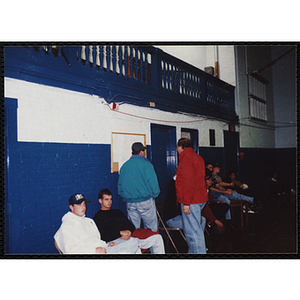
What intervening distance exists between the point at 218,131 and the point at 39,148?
16.0 feet

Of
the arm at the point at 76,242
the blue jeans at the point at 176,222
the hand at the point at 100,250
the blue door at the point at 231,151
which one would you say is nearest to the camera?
the arm at the point at 76,242

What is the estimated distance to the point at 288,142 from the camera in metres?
4.89

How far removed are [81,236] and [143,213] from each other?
113 cm

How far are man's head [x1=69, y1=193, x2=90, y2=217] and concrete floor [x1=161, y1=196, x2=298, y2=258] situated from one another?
5.52ft

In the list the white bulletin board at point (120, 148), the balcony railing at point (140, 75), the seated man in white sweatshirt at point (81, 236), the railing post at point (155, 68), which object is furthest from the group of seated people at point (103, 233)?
the railing post at point (155, 68)

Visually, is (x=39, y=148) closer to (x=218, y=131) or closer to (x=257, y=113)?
(x=218, y=131)

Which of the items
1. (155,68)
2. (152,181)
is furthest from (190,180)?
(155,68)

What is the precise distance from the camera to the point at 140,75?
4.72m

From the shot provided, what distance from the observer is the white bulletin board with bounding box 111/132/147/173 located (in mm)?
3987

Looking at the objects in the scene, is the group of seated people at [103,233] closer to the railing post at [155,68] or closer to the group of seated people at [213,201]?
the group of seated people at [213,201]

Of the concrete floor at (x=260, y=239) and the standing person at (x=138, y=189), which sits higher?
the standing person at (x=138, y=189)

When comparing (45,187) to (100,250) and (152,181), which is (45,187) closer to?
(100,250)

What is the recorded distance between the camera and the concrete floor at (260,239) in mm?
3909

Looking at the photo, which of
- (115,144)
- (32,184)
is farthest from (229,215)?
(32,184)
